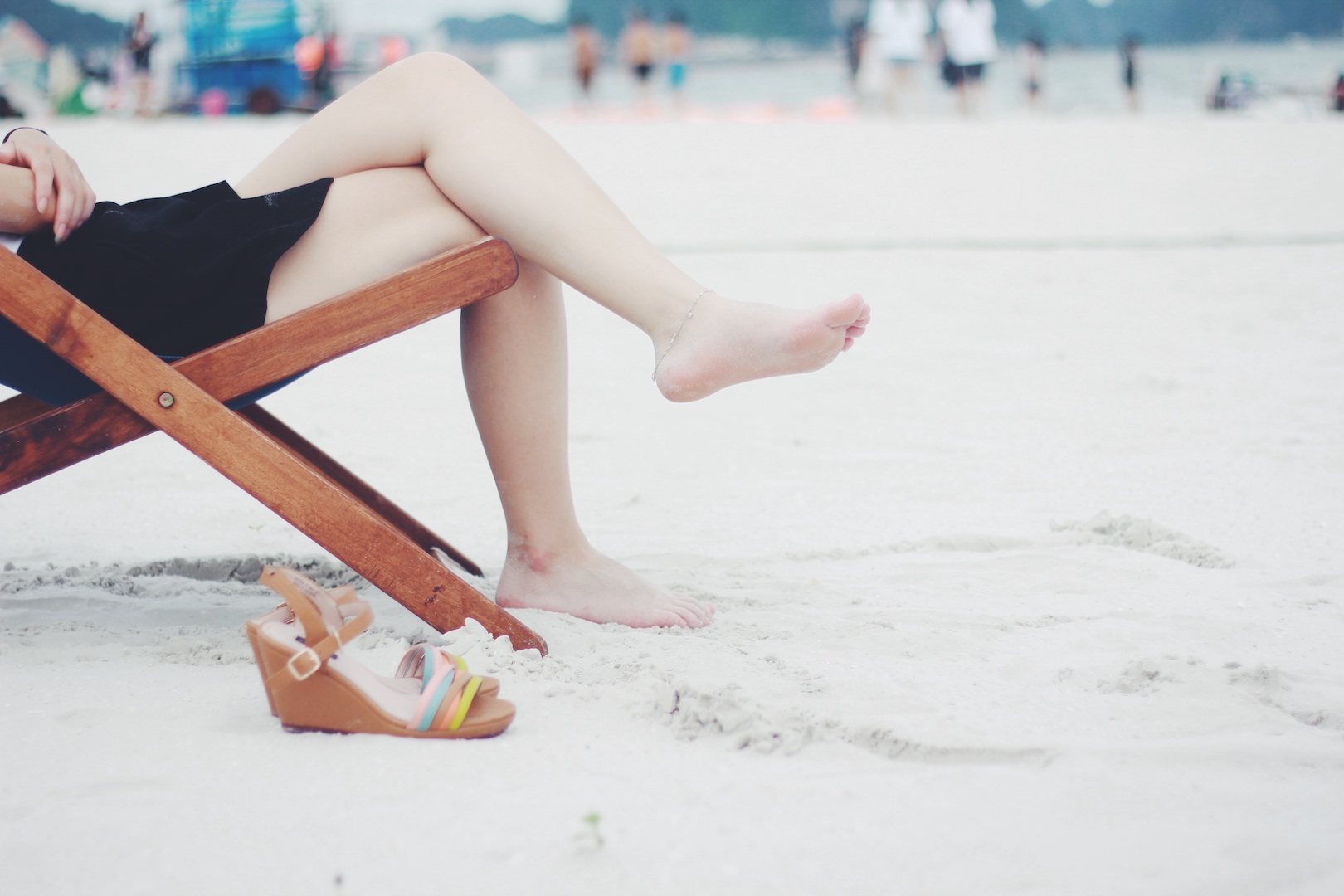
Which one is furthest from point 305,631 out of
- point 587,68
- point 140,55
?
point 140,55

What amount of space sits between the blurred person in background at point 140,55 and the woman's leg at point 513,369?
17.2 meters

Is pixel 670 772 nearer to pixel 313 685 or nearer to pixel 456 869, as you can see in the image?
pixel 456 869

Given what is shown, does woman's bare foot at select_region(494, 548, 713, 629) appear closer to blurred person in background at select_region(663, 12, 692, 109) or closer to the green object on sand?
blurred person in background at select_region(663, 12, 692, 109)

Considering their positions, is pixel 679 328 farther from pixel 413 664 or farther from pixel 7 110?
pixel 7 110

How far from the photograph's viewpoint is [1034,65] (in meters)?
18.9

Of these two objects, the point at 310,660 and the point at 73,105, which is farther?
the point at 73,105

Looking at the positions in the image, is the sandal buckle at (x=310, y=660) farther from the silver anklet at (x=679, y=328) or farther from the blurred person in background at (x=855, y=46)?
the blurred person in background at (x=855, y=46)

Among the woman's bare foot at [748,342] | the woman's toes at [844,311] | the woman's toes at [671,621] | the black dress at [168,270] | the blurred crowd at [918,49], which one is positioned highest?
the blurred crowd at [918,49]

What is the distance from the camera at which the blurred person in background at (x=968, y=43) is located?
13.8 m

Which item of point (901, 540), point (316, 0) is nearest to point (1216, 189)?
point (901, 540)

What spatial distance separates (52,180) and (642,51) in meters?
15.7

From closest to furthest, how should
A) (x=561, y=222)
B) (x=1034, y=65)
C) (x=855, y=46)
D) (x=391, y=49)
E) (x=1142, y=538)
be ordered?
(x=561, y=222)
(x=1142, y=538)
(x=855, y=46)
(x=1034, y=65)
(x=391, y=49)

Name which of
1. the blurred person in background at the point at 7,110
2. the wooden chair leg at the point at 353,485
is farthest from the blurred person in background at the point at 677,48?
the wooden chair leg at the point at 353,485

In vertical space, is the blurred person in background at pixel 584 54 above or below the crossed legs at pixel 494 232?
above
